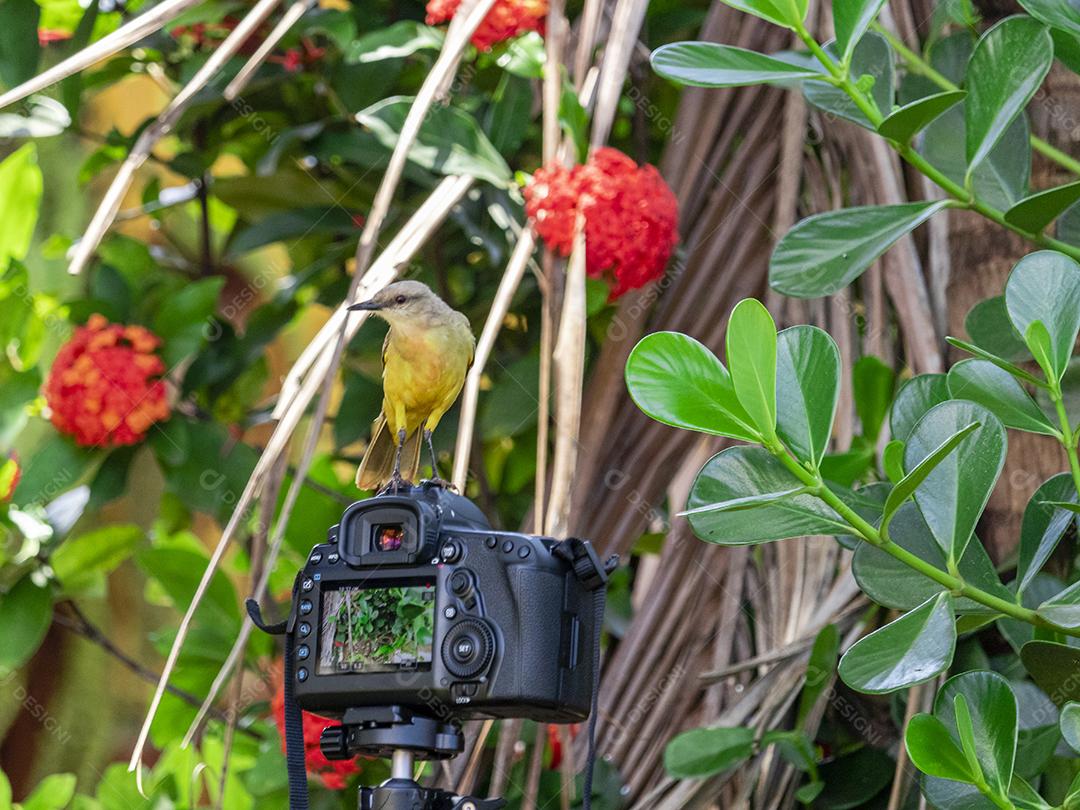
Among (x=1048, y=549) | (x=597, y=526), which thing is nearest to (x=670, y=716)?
(x=597, y=526)

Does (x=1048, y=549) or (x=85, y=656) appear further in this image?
(x=85, y=656)

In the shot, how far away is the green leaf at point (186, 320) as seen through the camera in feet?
5.23

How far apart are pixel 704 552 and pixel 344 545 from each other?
1.88 ft

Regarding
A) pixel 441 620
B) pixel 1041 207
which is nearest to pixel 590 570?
pixel 441 620

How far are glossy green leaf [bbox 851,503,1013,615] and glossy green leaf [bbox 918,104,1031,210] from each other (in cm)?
31

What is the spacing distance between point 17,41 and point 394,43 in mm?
501

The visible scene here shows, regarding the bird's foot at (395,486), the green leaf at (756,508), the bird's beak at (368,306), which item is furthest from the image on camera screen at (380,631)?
the bird's beak at (368,306)

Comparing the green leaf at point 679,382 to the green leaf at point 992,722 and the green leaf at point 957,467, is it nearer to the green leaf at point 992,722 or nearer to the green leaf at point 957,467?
the green leaf at point 957,467

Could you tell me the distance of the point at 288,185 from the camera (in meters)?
1.72

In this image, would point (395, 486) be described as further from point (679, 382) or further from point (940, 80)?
point (940, 80)

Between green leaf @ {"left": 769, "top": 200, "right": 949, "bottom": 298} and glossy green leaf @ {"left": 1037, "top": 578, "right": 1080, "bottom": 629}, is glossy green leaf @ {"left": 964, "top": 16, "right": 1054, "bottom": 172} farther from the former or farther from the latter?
glossy green leaf @ {"left": 1037, "top": 578, "right": 1080, "bottom": 629}

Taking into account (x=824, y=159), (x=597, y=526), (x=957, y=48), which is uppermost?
(x=957, y=48)

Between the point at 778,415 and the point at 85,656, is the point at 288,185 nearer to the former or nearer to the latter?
the point at 778,415

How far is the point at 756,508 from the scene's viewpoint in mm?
858
